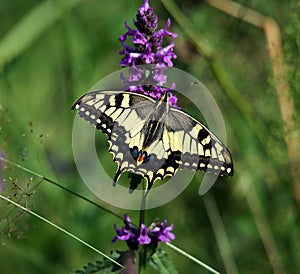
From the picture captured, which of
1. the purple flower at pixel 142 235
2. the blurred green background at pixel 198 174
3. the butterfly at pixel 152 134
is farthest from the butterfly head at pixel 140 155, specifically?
the blurred green background at pixel 198 174

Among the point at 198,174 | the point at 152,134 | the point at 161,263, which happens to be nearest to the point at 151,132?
the point at 152,134

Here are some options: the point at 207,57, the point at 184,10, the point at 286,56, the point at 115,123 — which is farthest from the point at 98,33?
the point at 115,123

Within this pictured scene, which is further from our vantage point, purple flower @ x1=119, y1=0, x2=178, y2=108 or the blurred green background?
the blurred green background

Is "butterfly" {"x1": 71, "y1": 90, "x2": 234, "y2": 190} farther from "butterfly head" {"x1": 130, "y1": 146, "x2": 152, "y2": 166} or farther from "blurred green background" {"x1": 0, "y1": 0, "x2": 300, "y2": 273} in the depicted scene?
"blurred green background" {"x1": 0, "y1": 0, "x2": 300, "y2": 273}

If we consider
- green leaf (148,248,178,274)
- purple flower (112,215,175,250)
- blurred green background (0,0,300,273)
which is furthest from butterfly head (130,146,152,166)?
blurred green background (0,0,300,273)

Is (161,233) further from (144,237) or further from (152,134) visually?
(152,134)

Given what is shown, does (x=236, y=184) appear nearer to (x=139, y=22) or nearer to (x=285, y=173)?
(x=285, y=173)
